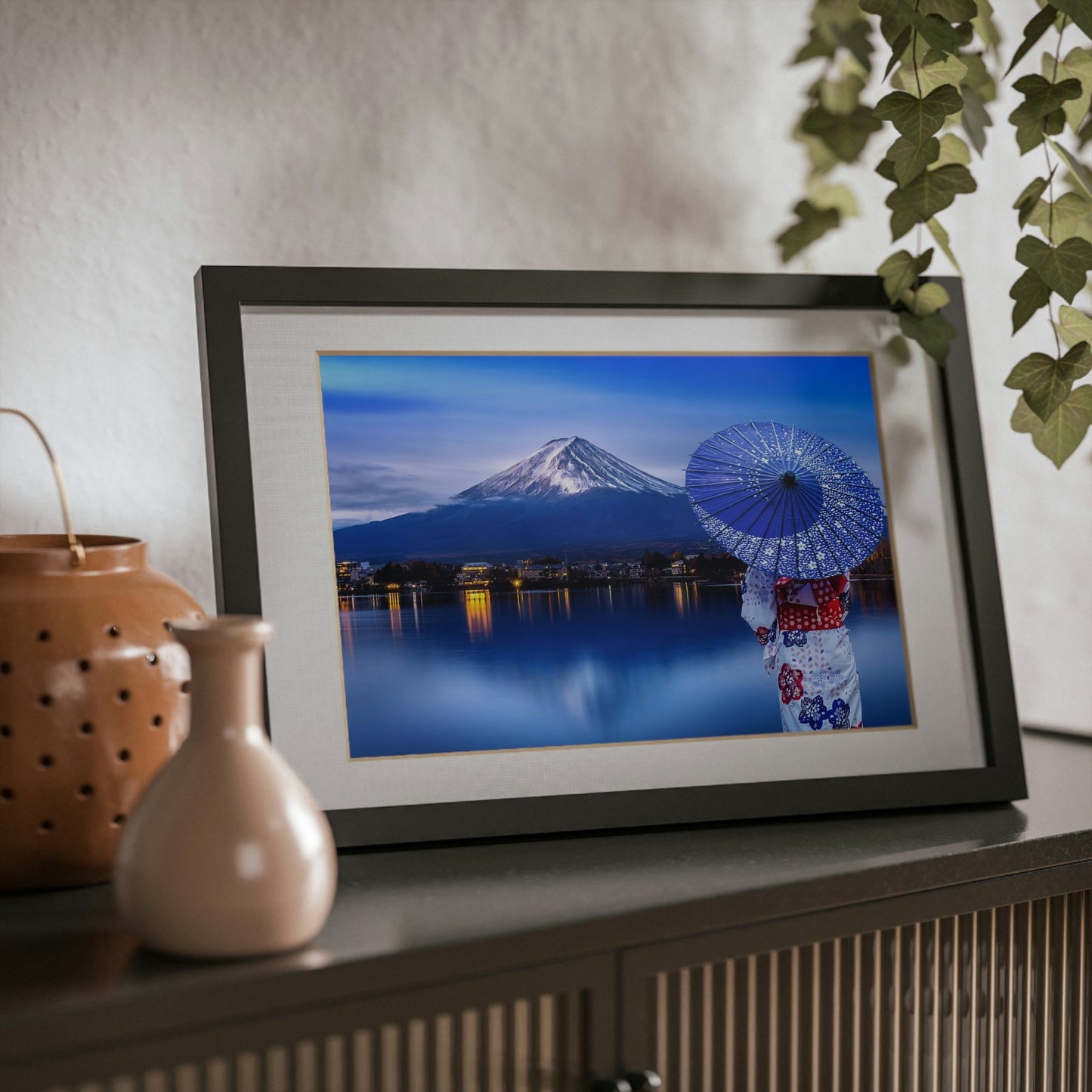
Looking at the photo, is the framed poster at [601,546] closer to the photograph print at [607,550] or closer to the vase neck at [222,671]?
the photograph print at [607,550]

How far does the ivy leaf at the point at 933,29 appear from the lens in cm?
80

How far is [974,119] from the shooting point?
0.90 meters

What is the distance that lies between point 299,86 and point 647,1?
0.39 m

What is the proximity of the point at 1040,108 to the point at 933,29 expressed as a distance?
0.43 ft

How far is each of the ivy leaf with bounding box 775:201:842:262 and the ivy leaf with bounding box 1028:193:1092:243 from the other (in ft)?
0.87

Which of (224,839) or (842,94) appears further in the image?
(842,94)

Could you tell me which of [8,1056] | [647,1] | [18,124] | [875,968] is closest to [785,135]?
[647,1]

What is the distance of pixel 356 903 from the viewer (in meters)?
0.62

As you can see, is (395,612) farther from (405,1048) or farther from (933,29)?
(933,29)

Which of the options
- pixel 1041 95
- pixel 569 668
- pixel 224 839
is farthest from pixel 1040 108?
pixel 224 839

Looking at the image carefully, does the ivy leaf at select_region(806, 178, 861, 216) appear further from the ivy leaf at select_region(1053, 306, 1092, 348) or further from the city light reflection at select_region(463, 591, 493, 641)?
the city light reflection at select_region(463, 591, 493, 641)

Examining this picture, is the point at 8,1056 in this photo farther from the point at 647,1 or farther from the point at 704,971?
the point at 647,1

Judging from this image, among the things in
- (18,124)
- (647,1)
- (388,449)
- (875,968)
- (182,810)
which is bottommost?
(875,968)

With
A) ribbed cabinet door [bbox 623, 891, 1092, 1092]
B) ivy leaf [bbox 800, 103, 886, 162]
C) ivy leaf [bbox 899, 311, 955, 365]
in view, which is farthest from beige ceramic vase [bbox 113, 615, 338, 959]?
ivy leaf [bbox 800, 103, 886, 162]
